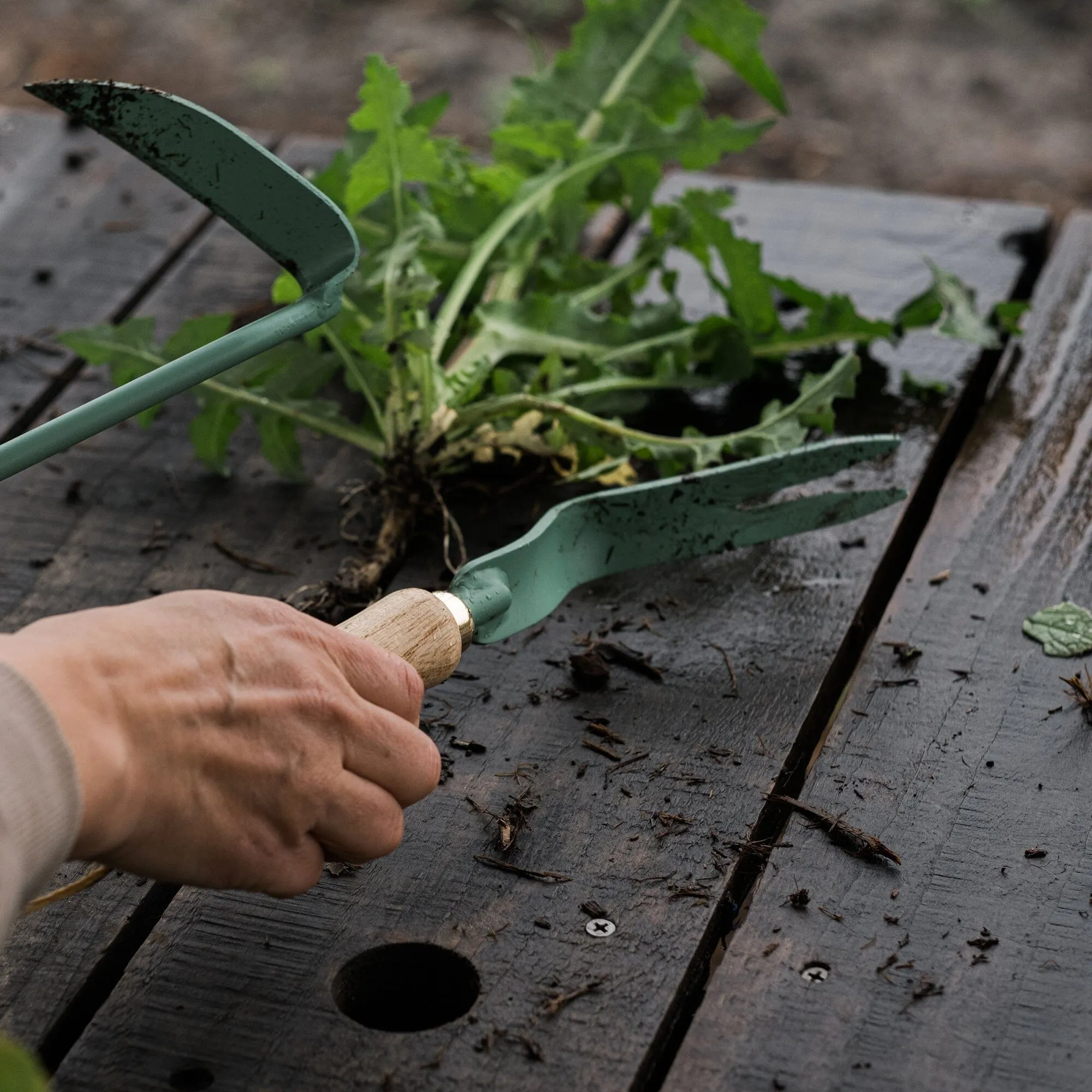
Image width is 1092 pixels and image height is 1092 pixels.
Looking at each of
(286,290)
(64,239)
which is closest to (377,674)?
(286,290)

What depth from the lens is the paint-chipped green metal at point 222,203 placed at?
1.12 metres

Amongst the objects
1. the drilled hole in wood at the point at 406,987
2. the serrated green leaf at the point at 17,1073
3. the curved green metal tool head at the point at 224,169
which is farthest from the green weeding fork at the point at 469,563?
the serrated green leaf at the point at 17,1073

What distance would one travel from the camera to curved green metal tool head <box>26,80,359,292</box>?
116 cm

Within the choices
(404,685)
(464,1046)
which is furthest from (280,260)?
(464,1046)

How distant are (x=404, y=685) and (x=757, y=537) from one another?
19.5 inches

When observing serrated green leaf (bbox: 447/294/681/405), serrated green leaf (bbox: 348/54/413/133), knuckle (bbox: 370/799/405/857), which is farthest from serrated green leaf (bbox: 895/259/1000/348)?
knuckle (bbox: 370/799/405/857)

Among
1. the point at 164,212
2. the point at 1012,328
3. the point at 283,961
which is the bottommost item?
the point at 283,961

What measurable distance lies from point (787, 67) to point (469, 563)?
11.8 feet

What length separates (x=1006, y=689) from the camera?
125 centimetres

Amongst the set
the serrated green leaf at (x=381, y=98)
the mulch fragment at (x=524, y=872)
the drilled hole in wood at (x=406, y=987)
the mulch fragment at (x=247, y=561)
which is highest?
the serrated green leaf at (x=381, y=98)

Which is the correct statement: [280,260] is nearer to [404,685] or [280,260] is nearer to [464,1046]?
[404,685]

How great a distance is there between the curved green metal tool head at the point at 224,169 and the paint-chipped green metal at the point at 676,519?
1.00ft

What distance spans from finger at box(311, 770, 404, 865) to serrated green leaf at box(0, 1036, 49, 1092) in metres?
0.29

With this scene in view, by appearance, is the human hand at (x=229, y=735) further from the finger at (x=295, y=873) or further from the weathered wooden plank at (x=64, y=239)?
the weathered wooden plank at (x=64, y=239)
